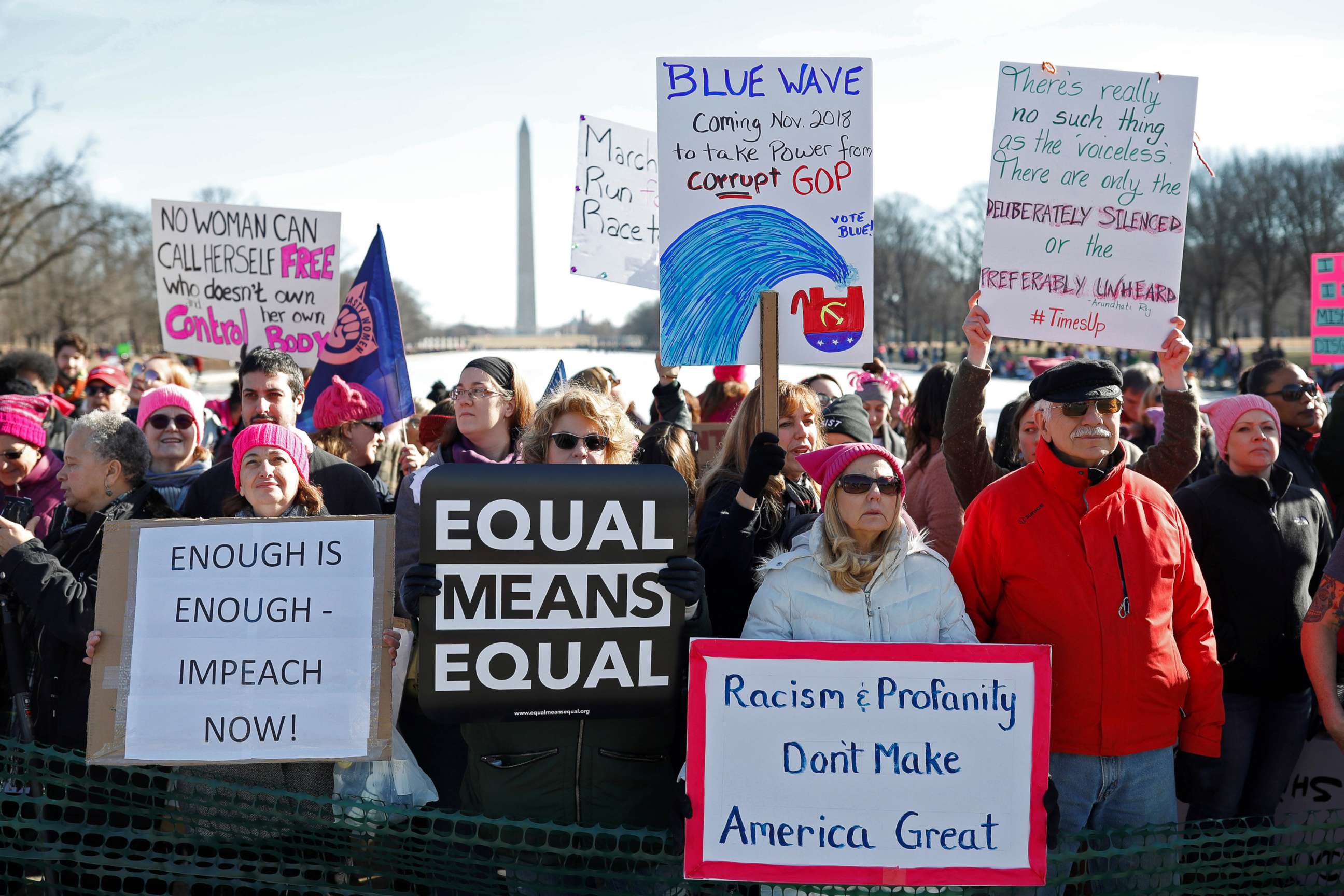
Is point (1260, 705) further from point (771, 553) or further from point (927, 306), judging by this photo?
point (927, 306)

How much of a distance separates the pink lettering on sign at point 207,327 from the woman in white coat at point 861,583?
5243 mm

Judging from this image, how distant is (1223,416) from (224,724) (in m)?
3.54

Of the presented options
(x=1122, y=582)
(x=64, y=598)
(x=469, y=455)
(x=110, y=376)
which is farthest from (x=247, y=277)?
(x=1122, y=582)

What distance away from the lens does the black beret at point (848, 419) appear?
16.7ft

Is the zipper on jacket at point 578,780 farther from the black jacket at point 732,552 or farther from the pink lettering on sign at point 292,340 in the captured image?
the pink lettering on sign at point 292,340

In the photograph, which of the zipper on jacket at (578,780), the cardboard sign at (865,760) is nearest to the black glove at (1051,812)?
the cardboard sign at (865,760)

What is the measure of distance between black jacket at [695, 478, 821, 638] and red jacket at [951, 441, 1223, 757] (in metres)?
0.64

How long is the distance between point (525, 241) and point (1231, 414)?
260 feet

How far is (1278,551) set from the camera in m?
3.95

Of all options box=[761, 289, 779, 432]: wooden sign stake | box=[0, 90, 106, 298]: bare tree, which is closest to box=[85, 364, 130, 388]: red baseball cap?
box=[761, 289, 779, 432]: wooden sign stake

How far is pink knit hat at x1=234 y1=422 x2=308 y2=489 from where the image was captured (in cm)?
370

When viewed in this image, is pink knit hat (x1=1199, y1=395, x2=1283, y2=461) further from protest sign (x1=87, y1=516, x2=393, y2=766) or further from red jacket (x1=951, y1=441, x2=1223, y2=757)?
protest sign (x1=87, y1=516, x2=393, y2=766)

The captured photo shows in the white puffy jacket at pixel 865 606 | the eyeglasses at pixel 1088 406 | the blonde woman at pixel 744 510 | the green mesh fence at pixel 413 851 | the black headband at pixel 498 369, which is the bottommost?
the green mesh fence at pixel 413 851

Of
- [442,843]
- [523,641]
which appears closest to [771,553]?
[523,641]
